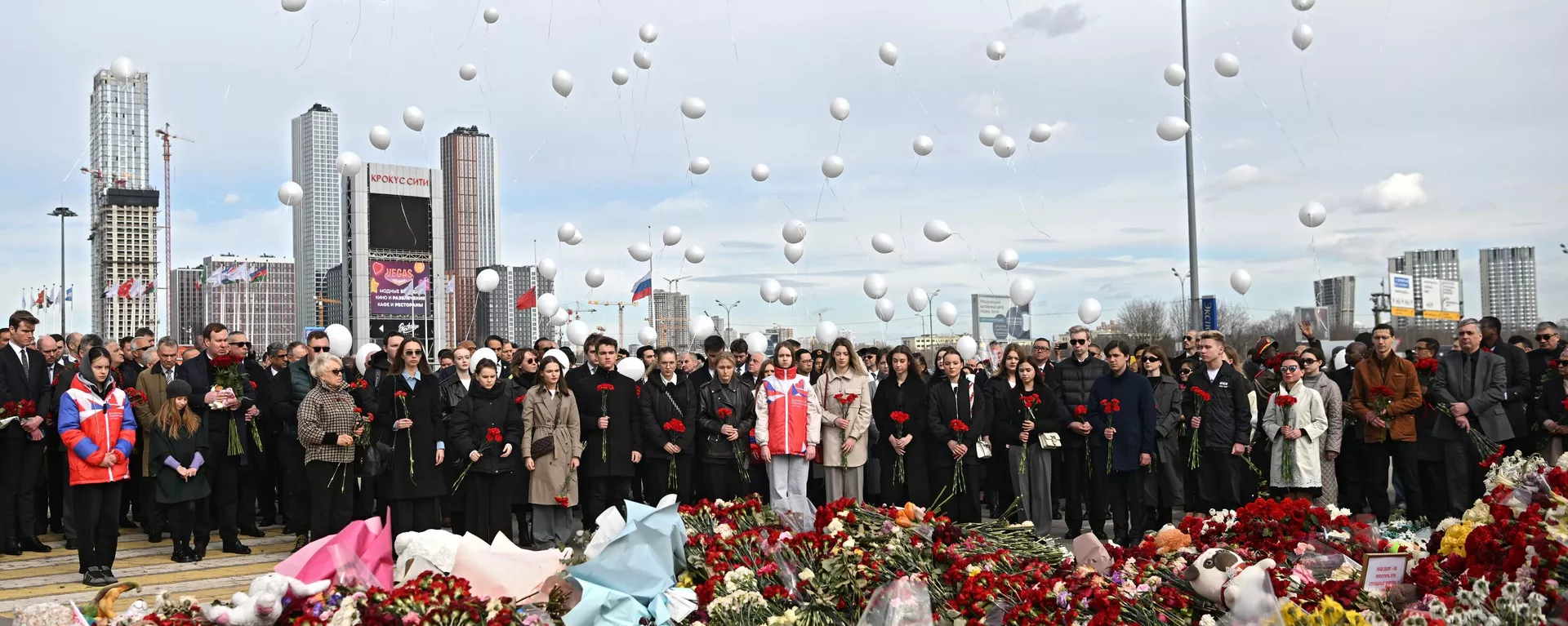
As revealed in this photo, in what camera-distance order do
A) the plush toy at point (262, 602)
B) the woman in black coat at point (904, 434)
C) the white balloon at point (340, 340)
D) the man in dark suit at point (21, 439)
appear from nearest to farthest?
the plush toy at point (262, 602) < the man in dark suit at point (21, 439) < the woman in black coat at point (904, 434) < the white balloon at point (340, 340)

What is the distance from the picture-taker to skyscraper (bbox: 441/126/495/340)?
60562mm

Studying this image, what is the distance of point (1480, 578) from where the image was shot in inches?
137

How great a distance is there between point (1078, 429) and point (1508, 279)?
91597 millimetres

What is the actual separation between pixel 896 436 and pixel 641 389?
2.31 m

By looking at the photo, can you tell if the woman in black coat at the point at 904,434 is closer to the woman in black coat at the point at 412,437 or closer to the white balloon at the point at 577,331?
the woman in black coat at the point at 412,437

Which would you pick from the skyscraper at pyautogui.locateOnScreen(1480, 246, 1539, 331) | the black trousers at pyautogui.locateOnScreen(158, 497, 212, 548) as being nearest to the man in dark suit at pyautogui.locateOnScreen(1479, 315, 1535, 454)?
the black trousers at pyautogui.locateOnScreen(158, 497, 212, 548)

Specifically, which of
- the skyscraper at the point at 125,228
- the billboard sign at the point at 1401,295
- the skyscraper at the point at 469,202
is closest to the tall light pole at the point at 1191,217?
the skyscraper at the point at 469,202

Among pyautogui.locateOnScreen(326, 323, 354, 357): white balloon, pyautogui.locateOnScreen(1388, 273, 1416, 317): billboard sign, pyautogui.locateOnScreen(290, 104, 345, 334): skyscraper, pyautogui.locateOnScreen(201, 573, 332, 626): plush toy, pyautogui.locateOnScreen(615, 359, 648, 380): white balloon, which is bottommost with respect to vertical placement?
pyautogui.locateOnScreen(201, 573, 332, 626): plush toy

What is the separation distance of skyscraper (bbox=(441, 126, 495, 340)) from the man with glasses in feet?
136

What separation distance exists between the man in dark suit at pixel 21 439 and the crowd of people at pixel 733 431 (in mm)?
21

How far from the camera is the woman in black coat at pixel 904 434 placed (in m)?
9.70

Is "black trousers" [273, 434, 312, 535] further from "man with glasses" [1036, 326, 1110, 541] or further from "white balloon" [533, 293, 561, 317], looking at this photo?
"white balloon" [533, 293, 561, 317]

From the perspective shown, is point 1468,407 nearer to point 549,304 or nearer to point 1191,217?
point 1191,217

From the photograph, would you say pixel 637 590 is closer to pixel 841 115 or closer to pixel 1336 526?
pixel 1336 526
